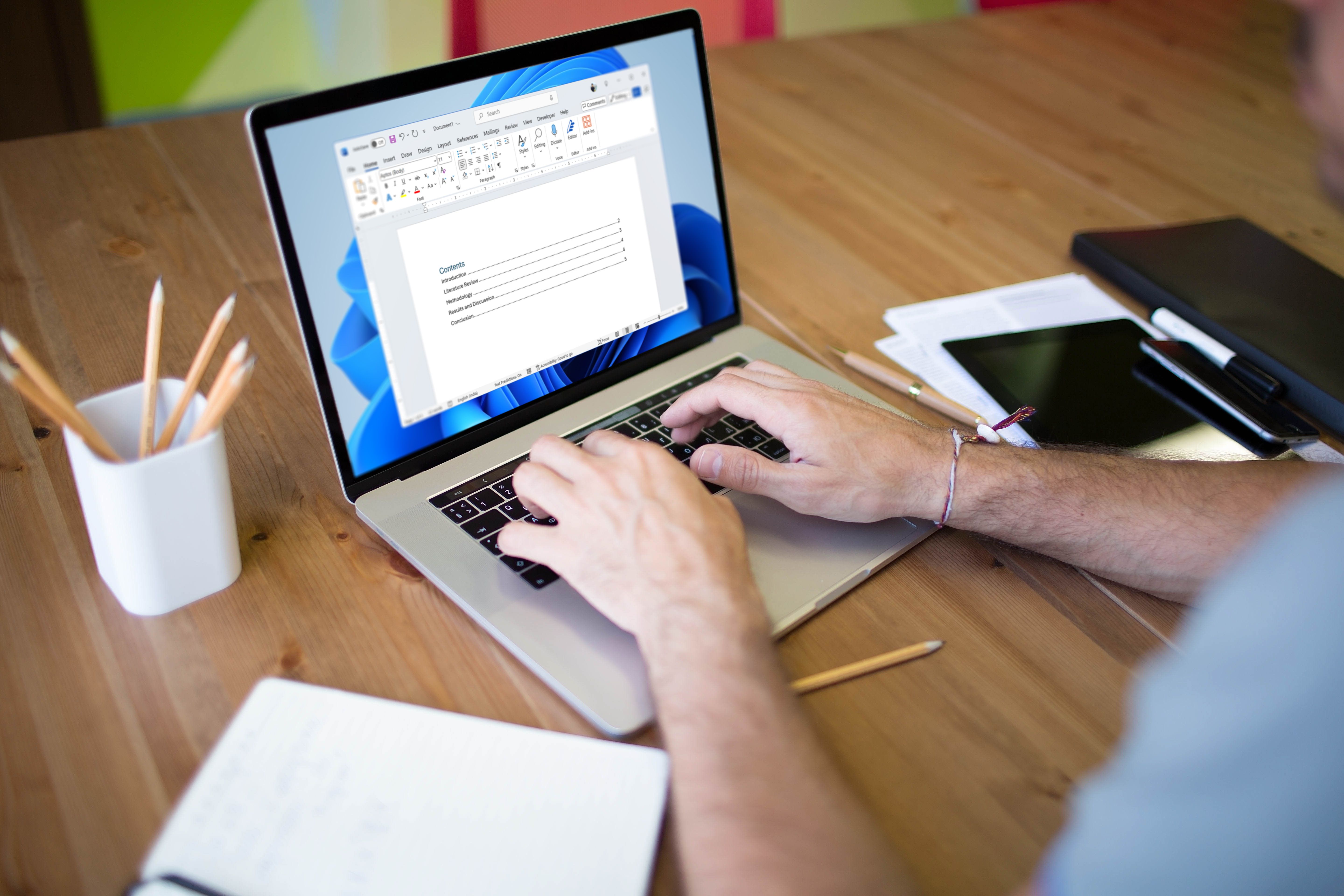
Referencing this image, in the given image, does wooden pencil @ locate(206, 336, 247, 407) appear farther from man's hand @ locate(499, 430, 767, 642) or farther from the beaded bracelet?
the beaded bracelet

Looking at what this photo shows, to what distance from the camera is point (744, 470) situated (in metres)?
0.77

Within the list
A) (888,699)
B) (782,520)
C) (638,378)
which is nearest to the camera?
(888,699)

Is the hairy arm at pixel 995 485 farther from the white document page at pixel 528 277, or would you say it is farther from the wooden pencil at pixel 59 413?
the wooden pencil at pixel 59 413

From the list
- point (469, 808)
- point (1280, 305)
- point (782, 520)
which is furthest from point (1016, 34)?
point (469, 808)

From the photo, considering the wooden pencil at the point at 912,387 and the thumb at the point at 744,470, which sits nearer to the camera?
the thumb at the point at 744,470

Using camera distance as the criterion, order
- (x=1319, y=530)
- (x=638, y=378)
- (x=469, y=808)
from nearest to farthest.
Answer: (x=1319, y=530) < (x=469, y=808) < (x=638, y=378)

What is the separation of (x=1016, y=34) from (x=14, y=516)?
1947mm

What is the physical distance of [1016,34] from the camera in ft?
6.35

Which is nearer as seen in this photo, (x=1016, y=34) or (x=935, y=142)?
(x=935, y=142)

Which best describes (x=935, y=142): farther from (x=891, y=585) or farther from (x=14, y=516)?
(x=14, y=516)

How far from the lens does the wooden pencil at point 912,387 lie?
3.16 ft

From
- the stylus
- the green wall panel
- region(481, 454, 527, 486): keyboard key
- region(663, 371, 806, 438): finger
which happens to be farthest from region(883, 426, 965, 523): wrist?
the green wall panel

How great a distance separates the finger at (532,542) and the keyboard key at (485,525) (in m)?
0.04

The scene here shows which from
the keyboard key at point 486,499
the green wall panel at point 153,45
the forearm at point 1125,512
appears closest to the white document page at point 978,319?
the forearm at point 1125,512
